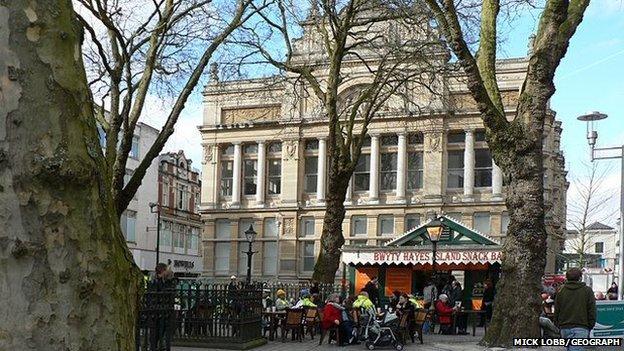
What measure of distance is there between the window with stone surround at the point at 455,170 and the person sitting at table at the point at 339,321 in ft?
104

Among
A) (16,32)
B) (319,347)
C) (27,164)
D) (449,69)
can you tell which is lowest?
→ (319,347)

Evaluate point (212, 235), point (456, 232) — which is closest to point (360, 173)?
point (212, 235)

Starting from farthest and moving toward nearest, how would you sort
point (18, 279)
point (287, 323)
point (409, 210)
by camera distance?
1. point (409, 210)
2. point (287, 323)
3. point (18, 279)

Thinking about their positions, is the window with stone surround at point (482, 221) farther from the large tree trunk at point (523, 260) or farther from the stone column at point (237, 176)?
the large tree trunk at point (523, 260)

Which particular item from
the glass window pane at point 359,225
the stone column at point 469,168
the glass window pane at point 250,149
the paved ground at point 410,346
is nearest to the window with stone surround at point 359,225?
the glass window pane at point 359,225

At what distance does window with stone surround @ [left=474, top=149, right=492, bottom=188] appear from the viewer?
4778 cm

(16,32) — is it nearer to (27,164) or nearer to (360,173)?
(27,164)

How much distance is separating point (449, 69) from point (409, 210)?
75.0 feet

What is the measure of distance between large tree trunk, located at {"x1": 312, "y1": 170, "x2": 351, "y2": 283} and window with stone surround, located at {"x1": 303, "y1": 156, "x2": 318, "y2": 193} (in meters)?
26.4

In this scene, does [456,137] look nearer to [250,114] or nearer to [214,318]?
[250,114]

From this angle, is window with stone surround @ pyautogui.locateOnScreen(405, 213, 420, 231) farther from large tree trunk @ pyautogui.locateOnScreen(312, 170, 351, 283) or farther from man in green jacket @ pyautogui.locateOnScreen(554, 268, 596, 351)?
man in green jacket @ pyautogui.locateOnScreen(554, 268, 596, 351)

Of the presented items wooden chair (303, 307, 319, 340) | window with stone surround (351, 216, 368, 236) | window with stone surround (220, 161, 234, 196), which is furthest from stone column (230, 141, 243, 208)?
wooden chair (303, 307, 319, 340)

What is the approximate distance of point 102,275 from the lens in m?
2.43

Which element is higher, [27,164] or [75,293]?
[27,164]
